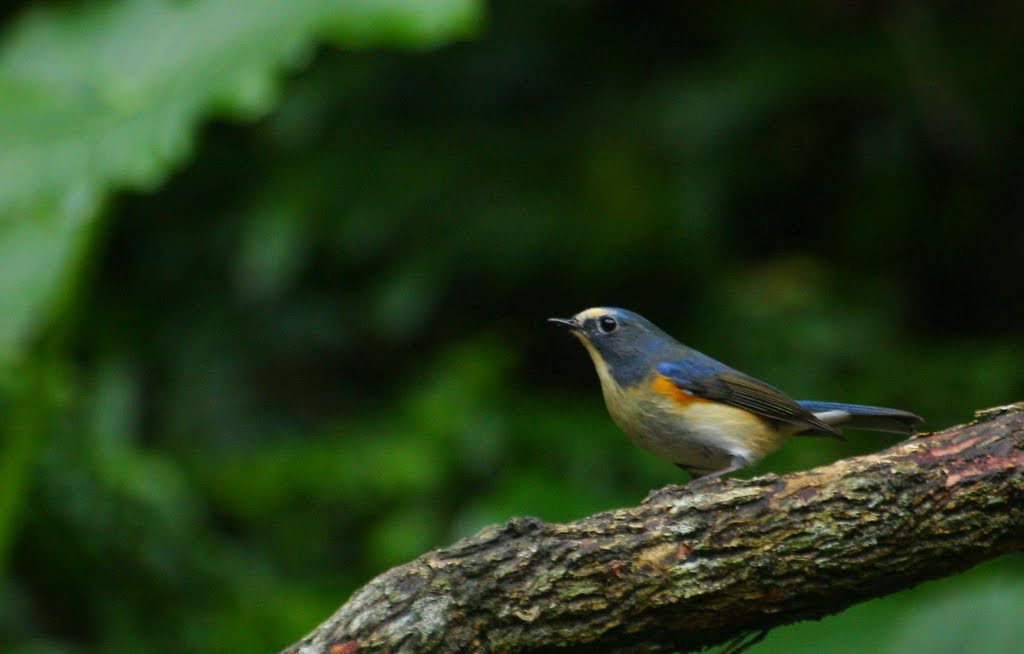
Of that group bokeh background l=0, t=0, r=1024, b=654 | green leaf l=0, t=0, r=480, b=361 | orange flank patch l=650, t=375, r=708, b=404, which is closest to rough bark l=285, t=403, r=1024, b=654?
orange flank patch l=650, t=375, r=708, b=404

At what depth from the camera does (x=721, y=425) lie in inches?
173

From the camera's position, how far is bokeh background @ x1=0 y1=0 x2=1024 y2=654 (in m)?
5.60

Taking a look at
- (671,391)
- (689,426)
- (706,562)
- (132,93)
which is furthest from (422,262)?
(706,562)

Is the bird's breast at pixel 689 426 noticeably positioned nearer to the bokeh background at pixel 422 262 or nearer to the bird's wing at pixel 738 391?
the bird's wing at pixel 738 391

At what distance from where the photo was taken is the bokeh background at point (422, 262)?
560 centimetres

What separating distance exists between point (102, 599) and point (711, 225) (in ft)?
12.5

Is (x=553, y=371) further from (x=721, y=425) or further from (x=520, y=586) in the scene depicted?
(x=520, y=586)

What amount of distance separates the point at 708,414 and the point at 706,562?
135 cm

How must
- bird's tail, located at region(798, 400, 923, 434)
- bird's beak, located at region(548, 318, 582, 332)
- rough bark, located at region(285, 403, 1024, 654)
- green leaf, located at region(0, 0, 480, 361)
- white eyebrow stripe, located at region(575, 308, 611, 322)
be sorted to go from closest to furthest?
1. rough bark, located at region(285, 403, 1024, 654)
2. bird's tail, located at region(798, 400, 923, 434)
3. bird's beak, located at region(548, 318, 582, 332)
4. white eyebrow stripe, located at region(575, 308, 611, 322)
5. green leaf, located at region(0, 0, 480, 361)

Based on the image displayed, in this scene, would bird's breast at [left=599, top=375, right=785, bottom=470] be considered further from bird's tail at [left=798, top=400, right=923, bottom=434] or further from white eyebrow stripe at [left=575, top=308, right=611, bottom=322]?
white eyebrow stripe at [left=575, top=308, right=611, bottom=322]

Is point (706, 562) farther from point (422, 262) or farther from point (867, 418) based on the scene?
point (422, 262)

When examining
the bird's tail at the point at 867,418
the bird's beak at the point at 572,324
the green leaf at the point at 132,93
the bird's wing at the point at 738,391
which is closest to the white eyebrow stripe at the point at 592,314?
the bird's beak at the point at 572,324

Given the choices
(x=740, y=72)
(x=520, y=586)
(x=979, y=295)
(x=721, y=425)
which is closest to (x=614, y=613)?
(x=520, y=586)

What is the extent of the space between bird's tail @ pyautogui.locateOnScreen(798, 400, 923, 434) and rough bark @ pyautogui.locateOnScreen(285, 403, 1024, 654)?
100 cm
